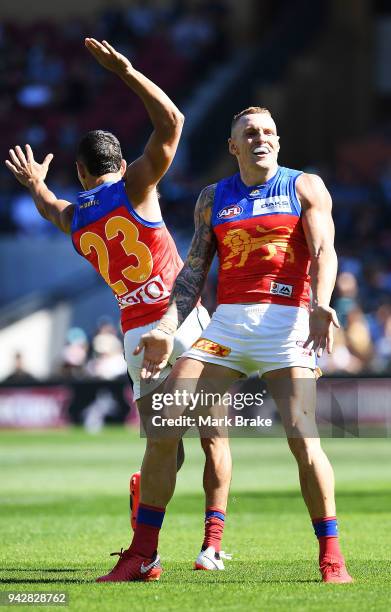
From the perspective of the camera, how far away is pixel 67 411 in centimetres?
2523

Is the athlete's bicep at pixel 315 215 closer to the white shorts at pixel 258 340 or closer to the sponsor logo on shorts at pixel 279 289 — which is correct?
the sponsor logo on shorts at pixel 279 289

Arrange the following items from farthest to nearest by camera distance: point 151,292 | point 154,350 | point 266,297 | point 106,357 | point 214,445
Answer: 1. point 106,357
2. point 151,292
3. point 214,445
4. point 266,297
5. point 154,350

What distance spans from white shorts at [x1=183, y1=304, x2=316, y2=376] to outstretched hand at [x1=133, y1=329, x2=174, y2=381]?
259mm

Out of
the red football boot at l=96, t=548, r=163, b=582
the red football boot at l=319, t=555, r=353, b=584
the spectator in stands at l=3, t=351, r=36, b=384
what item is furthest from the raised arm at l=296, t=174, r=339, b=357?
the spectator in stands at l=3, t=351, r=36, b=384

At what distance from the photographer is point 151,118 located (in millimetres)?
7793

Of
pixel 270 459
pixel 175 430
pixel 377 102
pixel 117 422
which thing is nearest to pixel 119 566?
pixel 175 430

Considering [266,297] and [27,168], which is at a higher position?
[27,168]

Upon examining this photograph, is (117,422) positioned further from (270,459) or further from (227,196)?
(227,196)

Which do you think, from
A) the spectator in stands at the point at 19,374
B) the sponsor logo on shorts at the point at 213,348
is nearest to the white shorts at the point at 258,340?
the sponsor logo on shorts at the point at 213,348

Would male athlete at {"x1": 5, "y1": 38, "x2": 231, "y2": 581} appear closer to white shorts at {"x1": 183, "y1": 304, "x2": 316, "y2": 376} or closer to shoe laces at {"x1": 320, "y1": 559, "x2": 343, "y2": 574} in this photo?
white shorts at {"x1": 183, "y1": 304, "x2": 316, "y2": 376}

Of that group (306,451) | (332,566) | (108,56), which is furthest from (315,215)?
(332,566)

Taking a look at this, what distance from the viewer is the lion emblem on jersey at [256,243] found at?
774cm

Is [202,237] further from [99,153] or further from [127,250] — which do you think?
[99,153]

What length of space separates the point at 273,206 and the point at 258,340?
0.77m
